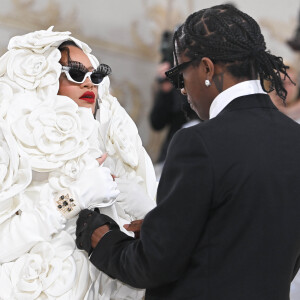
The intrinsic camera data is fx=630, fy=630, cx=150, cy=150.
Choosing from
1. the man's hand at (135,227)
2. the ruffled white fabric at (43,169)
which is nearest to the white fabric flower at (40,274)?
the ruffled white fabric at (43,169)

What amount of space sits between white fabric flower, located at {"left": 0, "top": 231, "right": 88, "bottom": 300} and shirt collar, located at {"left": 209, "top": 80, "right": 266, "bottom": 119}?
745mm

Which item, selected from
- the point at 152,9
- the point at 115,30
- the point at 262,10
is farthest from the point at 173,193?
the point at 262,10

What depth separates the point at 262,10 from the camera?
28.1 feet

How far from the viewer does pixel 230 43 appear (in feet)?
6.26

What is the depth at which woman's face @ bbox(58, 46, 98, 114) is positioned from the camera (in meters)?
2.44

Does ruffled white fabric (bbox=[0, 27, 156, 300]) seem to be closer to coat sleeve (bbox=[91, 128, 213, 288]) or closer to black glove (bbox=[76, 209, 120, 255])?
black glove (bbox=[76, 209, 120, 255])

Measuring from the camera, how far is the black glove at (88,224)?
6.97ft

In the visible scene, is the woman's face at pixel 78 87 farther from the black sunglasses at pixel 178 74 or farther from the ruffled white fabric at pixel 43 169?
the black sunglasses at pixel 178 74

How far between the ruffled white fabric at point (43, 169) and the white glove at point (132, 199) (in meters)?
0.03

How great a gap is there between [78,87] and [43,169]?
39 centimetres

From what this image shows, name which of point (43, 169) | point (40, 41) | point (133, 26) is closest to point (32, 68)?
point (40, 41)

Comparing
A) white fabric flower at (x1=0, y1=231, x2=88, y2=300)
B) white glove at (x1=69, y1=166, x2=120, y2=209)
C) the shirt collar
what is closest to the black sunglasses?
the shirt collar

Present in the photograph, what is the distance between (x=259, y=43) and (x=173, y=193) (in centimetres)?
55

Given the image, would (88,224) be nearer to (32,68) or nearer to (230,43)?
(32,68)
